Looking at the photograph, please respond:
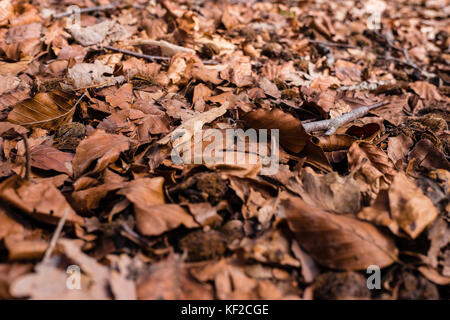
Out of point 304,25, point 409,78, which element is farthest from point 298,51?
point 409,78

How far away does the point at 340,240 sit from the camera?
106 cm

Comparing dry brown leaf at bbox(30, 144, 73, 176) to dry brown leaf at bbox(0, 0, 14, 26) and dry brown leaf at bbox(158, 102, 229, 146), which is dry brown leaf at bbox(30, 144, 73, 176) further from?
dry brown leaf at bbox(0, 0, 14, 26)

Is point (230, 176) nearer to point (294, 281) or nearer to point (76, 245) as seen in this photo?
point (294, 281)

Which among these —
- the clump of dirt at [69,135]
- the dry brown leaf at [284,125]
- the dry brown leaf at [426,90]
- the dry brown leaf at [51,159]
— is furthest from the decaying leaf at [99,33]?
the dry brown leaf at [426,90]

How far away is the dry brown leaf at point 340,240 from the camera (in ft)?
3.42

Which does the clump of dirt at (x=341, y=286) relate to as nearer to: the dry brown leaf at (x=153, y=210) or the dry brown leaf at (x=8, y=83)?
the dry brown leaf at (x=153, y=210)

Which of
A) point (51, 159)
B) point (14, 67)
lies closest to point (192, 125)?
point (51, 159)

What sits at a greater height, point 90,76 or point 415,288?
point 90,76

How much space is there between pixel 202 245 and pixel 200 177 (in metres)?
0.30

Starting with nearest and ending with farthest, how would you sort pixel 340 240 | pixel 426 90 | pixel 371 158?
pixel 340 240 → pixel 371 158 → pixel 426 90

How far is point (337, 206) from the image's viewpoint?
1.22 m

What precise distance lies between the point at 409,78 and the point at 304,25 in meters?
1.22

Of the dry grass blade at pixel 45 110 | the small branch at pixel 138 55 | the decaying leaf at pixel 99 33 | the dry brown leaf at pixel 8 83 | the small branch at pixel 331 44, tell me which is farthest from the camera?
the small branch at pixel 331 44

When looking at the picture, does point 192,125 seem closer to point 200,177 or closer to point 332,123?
point 200,177
